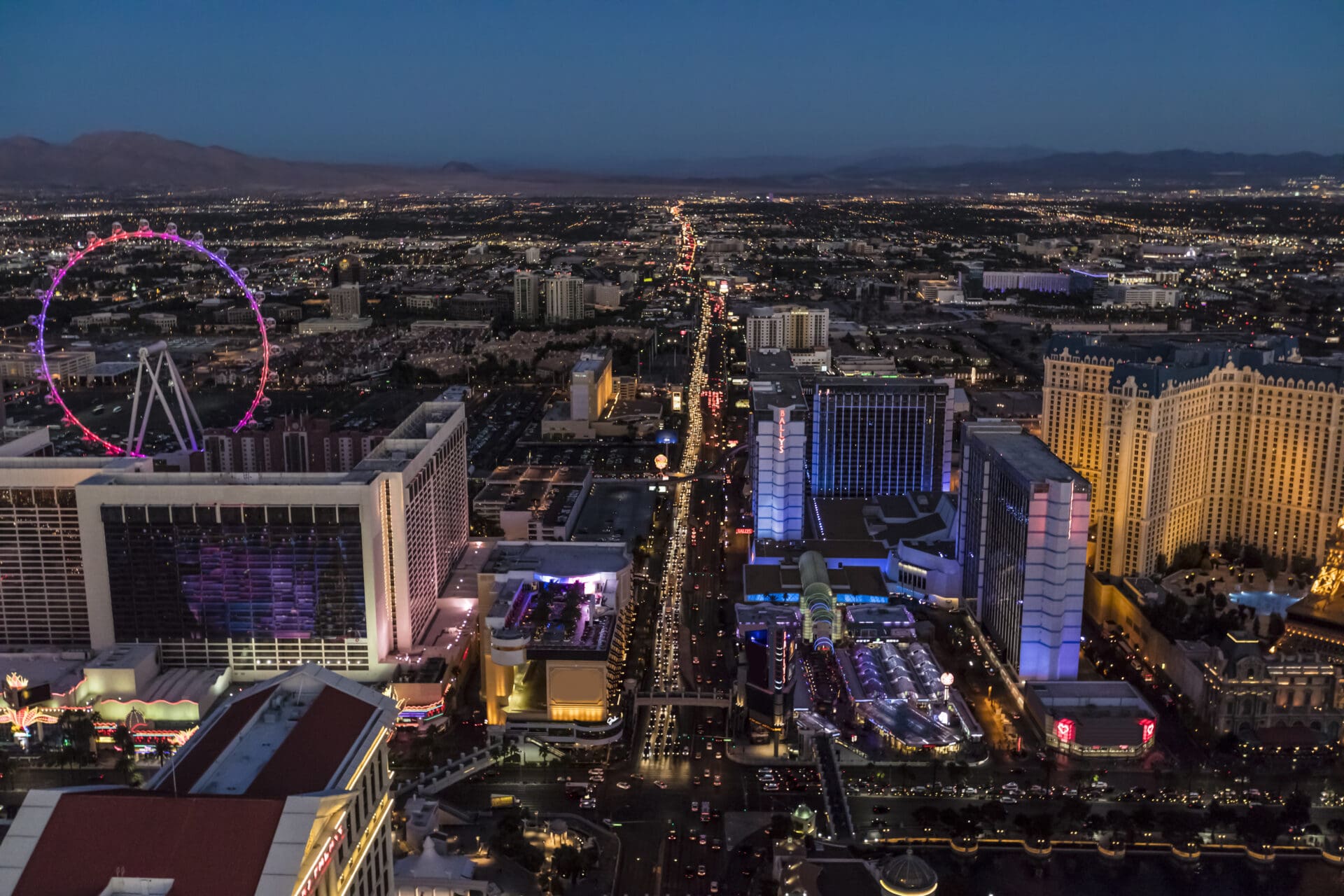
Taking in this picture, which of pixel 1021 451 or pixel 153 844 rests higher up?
pixel 153 844

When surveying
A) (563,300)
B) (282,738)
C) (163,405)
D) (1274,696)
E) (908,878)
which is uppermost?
(282,738)

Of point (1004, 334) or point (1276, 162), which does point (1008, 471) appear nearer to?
point (1004, 334)

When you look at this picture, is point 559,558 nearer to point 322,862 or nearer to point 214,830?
point 322,862

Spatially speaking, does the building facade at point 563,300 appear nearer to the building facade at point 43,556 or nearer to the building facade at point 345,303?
the building facade at point 345,303

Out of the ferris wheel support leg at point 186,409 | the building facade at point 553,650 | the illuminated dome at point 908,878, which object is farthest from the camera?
the ferris wheel support leg at point 186,409

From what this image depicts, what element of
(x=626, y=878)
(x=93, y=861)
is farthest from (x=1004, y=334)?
(x=93, y=861)

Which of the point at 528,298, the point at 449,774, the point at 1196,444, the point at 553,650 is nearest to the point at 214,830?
the point at 449,774

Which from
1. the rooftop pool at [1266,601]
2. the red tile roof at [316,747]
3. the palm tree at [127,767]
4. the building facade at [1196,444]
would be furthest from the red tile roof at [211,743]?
the rooftop pool at [1266,601]
